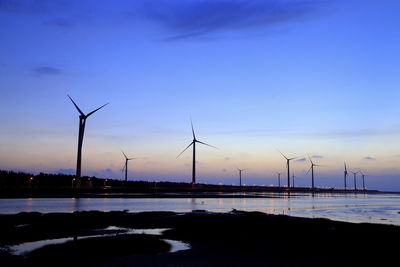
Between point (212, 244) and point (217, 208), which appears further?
point (217, 208)

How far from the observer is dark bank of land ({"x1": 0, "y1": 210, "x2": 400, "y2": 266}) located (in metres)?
19.7

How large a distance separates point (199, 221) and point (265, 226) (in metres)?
7.17

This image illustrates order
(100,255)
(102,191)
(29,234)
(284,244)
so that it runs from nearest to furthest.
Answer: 1. (100,255)
2. (284,244)
3. (29,234)
4. (102,191)

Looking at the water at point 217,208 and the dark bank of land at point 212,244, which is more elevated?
the dark bank of land at point 212,244

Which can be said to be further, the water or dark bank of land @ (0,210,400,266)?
the water

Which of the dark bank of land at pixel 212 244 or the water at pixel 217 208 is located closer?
the dark bank of land at pixel 212 244

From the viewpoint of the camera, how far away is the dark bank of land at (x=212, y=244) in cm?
1973

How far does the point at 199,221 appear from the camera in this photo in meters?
38.4

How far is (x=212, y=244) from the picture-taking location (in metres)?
25.2

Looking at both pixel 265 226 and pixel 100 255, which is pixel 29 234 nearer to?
pixel 100 255

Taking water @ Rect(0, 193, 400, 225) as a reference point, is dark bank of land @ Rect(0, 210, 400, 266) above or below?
above

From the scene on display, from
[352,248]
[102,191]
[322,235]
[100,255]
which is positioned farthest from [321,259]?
[102,191]

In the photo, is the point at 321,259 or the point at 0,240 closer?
the point at 321,259

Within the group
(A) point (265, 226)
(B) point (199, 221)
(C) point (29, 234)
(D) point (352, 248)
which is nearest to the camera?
(D) point (352, 248)
